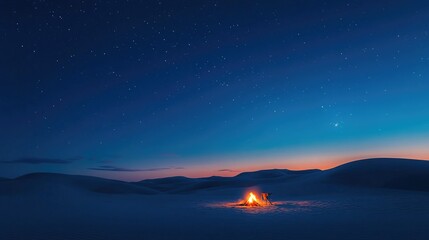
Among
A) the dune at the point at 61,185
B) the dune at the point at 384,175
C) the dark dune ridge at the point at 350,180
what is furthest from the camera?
the dune at the point at 61,185

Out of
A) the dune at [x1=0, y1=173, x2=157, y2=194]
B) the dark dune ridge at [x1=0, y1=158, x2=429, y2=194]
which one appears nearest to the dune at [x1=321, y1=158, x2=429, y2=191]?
the dark dune ridge at [x1=0, y1=158, x2=429, y2=194]

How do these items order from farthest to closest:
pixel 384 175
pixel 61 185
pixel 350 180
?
pixel 61 185
pixel 350 180
pixel 384 175

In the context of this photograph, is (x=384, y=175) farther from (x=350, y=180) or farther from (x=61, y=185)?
(x=61, y=185)

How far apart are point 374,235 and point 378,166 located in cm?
3662

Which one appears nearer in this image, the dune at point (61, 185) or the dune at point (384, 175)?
the dune at point (384, 175)

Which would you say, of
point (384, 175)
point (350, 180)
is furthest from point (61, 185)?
point (384, 175)

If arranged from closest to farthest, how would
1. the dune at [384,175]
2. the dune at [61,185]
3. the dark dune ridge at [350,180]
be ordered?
the dune at [384,175]
the dark dune ridge at [350,180]
the dune at [61,185]

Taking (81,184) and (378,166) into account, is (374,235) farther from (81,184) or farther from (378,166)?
(81,184)

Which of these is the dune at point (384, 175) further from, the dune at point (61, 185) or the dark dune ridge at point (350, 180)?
the dune at point (61, 185)

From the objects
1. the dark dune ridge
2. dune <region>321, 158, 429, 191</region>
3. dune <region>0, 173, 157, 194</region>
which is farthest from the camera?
dune <region>0, 173, 157, 194</region>

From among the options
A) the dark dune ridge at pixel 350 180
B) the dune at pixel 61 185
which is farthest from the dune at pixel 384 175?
the dune at pixel 61 185

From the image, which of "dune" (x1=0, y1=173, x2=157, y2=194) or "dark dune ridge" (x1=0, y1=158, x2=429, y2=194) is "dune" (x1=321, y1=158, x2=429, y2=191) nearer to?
"dark dune ridge" (x1=0, y1=158, x2=429, y2=194)

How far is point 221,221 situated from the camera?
56.1 ft

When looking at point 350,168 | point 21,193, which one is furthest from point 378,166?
point 21,193
